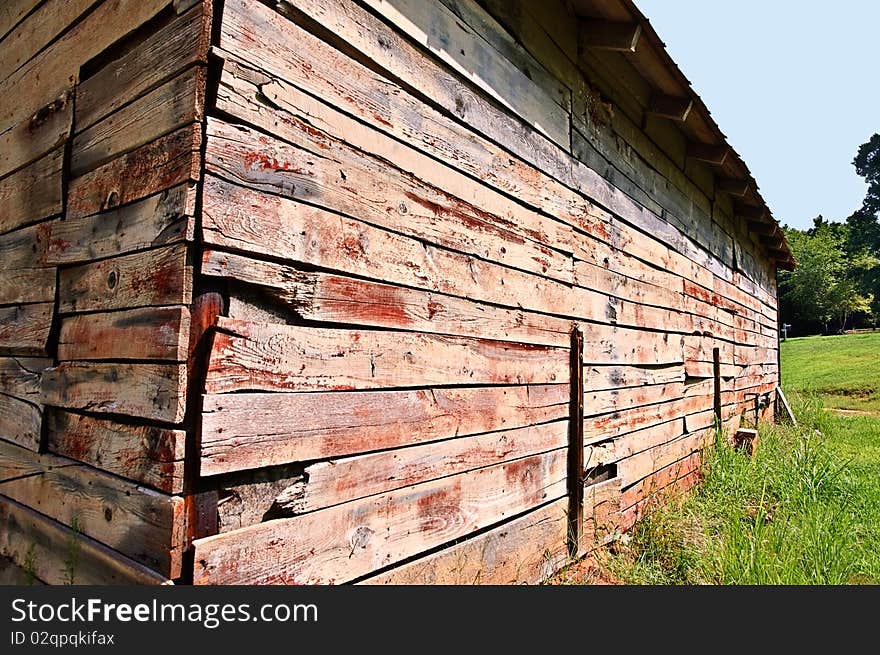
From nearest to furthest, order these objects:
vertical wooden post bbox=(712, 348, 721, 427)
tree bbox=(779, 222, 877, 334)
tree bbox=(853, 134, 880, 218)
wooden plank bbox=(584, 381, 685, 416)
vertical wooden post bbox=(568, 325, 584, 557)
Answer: vertical wooden post bbox=(568, 325, 584, 557) → wooden plank bbox=(584, 381, 685, 416) → vertical wooden post bbox=(712, 348, 721, 427) → tree bbox=(779, 222, 877, 334) → tree bbox=(853, 134, 880, 218)

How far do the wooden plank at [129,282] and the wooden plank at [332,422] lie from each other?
0.36 m

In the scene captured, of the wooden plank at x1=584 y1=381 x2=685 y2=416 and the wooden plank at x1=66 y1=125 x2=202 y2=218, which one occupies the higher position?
the wooden plank at x1=66 y1=125 x2=202 y2=218

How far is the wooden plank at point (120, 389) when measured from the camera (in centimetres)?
171

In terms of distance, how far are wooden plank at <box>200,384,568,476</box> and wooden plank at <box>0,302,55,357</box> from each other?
1.09 meters

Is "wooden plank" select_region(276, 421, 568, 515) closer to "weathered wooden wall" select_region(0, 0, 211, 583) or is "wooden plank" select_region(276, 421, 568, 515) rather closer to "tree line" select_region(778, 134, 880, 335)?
"weathered wooden wall" select_region(0, 0, 211, 583)

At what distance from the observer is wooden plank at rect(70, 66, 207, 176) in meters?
1.80

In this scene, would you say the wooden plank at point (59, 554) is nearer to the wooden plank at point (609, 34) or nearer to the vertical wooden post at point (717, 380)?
the wooden plank at point (609, 34)

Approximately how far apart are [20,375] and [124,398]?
99 centimetres

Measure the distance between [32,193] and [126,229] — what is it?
0.97 meters

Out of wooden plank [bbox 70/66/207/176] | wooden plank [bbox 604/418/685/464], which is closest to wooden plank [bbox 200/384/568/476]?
wooden plank [bbox 70/66/207/176]

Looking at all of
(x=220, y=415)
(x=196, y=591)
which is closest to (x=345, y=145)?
(x=220, y=415)

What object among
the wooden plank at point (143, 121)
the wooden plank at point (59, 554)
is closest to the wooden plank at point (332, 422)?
the wooden plank at point (59, 554)

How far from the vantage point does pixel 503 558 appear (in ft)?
9.82

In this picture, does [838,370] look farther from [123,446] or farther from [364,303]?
[123,446]
